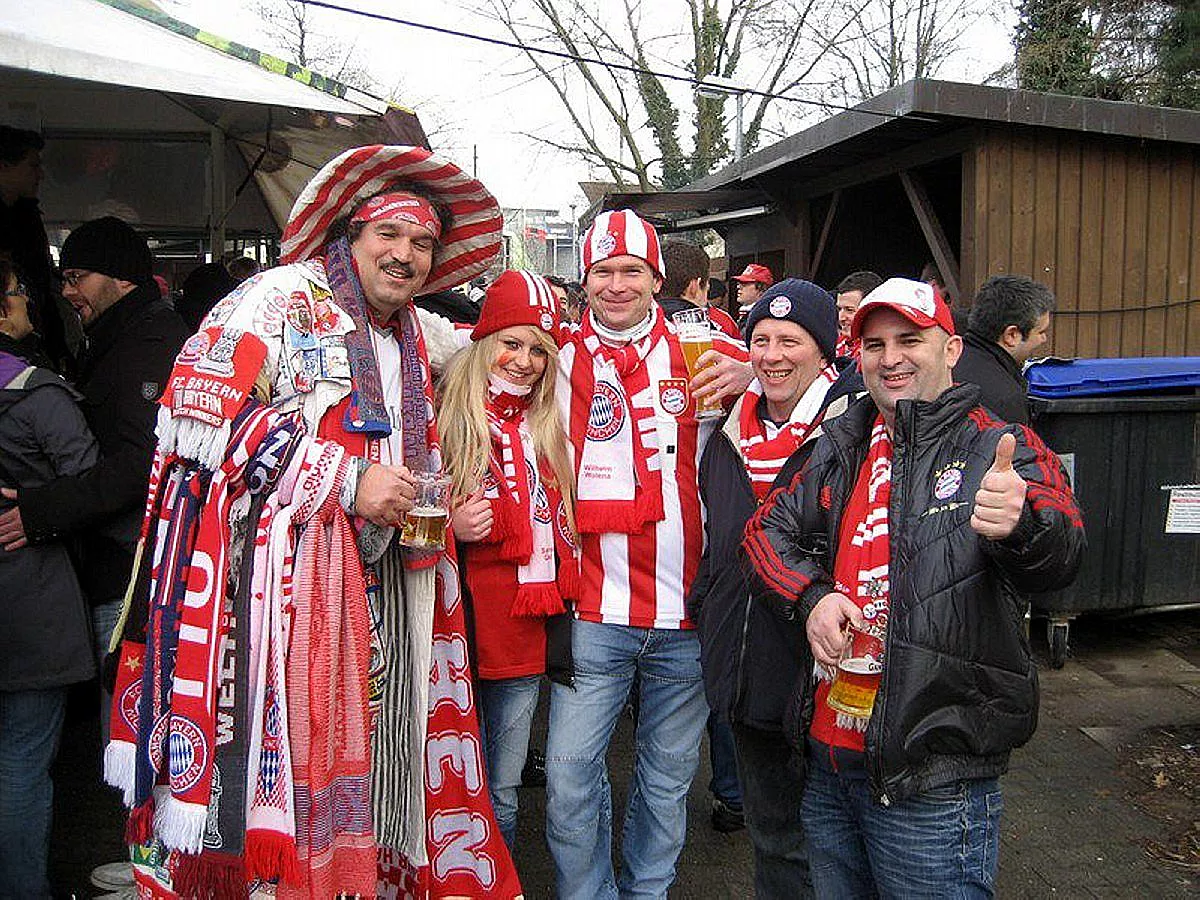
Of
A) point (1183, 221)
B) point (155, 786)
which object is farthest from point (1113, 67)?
point (155, 786)

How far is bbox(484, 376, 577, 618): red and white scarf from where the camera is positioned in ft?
9.11

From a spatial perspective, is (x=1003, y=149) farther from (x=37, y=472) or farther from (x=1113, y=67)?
(x=1113, y=67)

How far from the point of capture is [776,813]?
2.78 m

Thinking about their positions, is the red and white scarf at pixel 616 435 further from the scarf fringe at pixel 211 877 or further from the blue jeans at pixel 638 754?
the scarf fringe at pixel 211 877

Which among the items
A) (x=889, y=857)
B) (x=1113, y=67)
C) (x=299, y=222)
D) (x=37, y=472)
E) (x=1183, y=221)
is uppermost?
(x=1113, y=67)

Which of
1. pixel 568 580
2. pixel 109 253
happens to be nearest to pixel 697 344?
pixel 568 580

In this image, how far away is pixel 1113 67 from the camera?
19.5 metres

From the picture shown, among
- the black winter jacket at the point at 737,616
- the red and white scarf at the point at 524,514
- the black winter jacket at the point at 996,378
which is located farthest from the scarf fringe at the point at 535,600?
the black winter jacket at the point at 996,378

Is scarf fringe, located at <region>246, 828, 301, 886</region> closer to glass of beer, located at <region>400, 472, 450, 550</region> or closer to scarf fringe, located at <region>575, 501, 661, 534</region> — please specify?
glass of beer, located at <region>400, 472, 450, 550</region>

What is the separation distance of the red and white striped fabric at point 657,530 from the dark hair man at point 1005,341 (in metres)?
1.81

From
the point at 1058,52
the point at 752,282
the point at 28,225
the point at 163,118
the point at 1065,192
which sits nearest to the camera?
the point at 28,225

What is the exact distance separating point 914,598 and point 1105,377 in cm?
438

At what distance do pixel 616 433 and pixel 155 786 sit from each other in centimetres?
145

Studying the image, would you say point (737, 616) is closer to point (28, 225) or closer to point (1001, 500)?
point (1001, 500)
